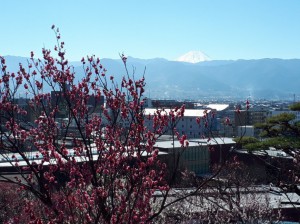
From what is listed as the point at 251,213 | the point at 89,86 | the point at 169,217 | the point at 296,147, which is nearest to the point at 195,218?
the point at 169,217

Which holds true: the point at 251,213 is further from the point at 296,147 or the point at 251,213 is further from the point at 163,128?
the point at 163,128

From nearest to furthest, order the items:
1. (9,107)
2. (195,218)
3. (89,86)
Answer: (9,107) < (89,86) < (195,218)

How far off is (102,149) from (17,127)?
1090mm

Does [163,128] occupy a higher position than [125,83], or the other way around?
[125,83]

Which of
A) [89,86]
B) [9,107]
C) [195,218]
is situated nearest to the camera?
[9,107]

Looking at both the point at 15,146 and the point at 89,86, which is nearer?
the point at 15,146

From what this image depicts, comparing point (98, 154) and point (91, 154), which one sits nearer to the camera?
point (91, 154)

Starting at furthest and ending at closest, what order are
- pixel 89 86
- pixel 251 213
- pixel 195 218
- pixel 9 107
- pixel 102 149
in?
pixel 195 218 → pixel 251 213 → pixel 89 86 → pixel 9 107 → pixel 102 149

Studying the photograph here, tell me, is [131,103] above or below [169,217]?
above

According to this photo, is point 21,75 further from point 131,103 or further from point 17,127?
point 131,103

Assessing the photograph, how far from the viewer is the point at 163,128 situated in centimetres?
455

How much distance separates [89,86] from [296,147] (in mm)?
6581

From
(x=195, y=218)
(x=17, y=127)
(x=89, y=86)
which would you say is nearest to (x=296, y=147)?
(x=195, y=218)

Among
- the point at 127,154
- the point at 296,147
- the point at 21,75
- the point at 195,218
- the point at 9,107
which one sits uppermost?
the point at 21,75
